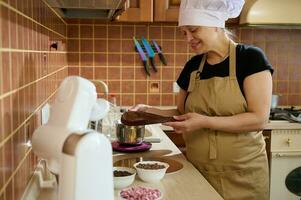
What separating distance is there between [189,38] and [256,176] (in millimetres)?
611

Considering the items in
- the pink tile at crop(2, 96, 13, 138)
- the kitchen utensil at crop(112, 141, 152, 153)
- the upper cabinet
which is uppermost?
the upper cabinet

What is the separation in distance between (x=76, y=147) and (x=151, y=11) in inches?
78.1

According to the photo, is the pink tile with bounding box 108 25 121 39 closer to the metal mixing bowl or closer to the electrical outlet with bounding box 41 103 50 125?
the metal mixing bowl

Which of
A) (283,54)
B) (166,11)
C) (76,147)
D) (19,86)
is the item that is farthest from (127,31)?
(76,147)

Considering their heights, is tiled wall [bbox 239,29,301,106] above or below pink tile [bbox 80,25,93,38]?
below

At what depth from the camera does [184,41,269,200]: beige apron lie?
1.64 m

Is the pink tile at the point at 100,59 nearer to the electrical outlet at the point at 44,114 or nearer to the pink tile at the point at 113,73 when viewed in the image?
the pink tile at the point at 113,73

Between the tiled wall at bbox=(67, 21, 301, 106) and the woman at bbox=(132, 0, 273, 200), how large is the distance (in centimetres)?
112

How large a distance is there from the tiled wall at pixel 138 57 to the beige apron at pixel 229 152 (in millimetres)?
1197

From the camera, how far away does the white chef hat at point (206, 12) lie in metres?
1.68

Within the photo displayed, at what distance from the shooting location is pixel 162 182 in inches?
53.9

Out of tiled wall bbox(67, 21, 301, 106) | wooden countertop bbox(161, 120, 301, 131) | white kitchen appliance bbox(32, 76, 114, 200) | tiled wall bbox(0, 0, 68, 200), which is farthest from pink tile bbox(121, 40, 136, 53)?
white kitchen appliance bbox(32, 76, 114, 200)

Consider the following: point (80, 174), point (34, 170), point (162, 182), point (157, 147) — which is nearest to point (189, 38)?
point (157, 147)

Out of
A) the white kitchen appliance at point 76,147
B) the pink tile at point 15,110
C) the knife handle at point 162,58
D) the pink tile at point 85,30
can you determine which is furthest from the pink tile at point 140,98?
the white kitchen appliance at point 76,147
